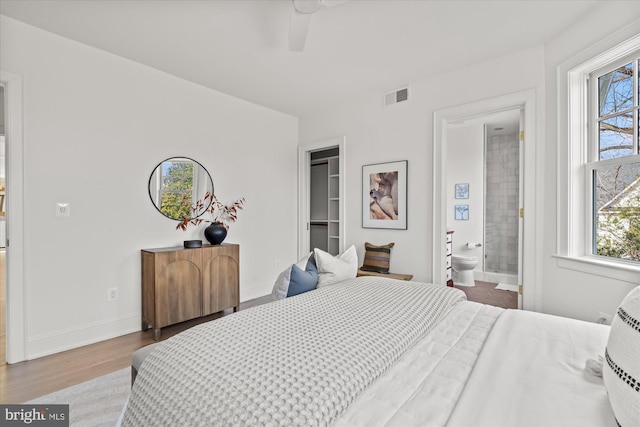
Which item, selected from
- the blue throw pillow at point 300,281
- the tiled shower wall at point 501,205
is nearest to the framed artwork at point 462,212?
the tiled shower wall at point 501,205

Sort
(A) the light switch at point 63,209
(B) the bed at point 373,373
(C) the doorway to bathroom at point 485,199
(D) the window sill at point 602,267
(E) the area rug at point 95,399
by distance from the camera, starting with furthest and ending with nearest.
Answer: (C) the doorway to bathroom at point 485,199 < (A) the light switch at point 63,209 < (D) the window sill at point 602,267 < (E) the area rug at point 95,399 < (B) the bed at point 373,373

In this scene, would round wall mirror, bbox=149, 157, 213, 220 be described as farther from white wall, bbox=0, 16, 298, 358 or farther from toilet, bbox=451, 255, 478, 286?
toilet, bbox=451, 255, 478, 286

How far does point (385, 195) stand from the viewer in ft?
12.1

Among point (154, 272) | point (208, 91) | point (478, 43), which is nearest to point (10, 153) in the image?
point (154, 272)

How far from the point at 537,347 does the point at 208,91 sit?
12.4ft

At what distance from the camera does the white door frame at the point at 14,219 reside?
7.76 feet

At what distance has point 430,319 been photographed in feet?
4.91

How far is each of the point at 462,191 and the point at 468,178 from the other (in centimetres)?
23

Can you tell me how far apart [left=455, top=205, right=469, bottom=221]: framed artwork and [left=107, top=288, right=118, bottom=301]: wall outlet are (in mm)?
4852

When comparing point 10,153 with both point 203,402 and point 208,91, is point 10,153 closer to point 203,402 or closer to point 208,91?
point 208,91

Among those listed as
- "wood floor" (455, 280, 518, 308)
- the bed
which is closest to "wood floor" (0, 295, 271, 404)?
the bed

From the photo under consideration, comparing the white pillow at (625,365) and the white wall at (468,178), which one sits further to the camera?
the white wall at (468,178)

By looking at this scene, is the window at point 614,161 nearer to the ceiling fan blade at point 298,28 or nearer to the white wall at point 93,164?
the ceiling fan blade at point 298,28

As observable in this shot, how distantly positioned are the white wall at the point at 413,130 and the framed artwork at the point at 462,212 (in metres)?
2.14
